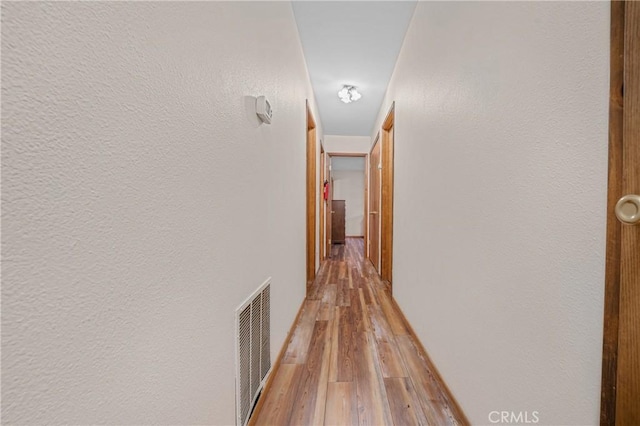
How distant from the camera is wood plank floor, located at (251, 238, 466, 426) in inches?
45.3

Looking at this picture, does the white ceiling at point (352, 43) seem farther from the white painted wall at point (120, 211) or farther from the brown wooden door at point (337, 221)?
the brown wooden door at point (337, 221)

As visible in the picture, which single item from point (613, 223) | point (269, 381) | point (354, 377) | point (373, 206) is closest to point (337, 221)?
point (373, 206)

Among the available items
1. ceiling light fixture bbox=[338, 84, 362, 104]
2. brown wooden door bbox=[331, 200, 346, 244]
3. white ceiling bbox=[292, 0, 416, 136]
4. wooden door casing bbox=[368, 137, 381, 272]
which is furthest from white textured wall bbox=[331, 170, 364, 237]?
ceiling light fixture bbox=[338, 84, 362, 104]

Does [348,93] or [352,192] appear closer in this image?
[348,93]

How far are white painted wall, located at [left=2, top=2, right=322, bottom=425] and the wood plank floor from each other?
0.47m

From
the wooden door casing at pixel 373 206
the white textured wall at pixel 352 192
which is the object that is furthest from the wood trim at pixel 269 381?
the white textured wall at pixel 352 192

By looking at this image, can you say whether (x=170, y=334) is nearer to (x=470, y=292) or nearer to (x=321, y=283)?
(x=470, y=292)

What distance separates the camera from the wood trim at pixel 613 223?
0.51 m

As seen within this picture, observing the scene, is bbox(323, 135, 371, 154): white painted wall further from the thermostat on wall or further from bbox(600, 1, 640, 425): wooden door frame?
bbox(600, 1, 640, 425): wooden door frame

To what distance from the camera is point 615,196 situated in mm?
510

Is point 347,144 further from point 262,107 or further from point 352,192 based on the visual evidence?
point 262,107

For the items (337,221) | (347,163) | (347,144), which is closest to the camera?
(347,144)

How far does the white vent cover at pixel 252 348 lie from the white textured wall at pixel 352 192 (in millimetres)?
6828

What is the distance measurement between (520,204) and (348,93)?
103 inches
